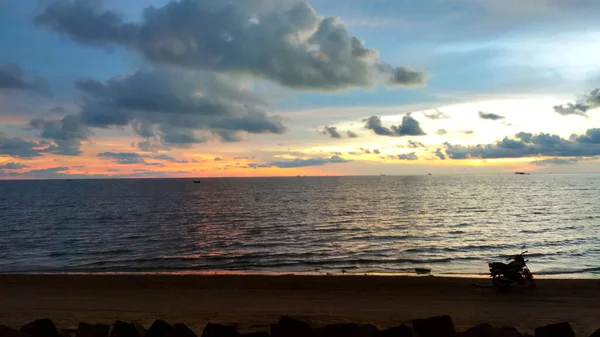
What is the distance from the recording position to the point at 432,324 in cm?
730

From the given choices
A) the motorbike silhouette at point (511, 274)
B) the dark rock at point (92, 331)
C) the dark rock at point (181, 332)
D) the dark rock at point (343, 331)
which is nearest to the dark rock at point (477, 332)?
the dark rock at point (343, 331)

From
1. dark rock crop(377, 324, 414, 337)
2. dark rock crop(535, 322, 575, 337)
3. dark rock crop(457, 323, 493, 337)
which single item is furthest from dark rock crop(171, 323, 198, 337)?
dark rock crop(535, 322, 575, 337)

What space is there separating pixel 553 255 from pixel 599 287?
1200cm

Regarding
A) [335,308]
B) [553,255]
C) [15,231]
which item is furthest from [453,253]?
[15,231]

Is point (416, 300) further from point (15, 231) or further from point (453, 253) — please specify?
point (15, 231)

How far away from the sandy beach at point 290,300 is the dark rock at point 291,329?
4.01 m

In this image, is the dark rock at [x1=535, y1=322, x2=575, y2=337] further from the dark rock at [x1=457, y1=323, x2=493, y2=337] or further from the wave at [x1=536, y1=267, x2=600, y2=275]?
the wave at [x1=536, y1=267, x2=600, y2=275]

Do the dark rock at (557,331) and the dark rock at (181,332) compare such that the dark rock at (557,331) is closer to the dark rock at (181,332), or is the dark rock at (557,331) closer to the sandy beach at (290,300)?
the sandy beach at (290,300)

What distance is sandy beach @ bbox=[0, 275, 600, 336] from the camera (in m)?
12.9

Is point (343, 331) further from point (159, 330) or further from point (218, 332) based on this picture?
point (159, 330)

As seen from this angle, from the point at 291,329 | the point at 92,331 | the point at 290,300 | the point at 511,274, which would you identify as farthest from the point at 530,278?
the point at 92,331

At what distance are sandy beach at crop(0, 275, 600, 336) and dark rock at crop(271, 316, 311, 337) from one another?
401cm

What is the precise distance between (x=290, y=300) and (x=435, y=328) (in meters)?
8.68

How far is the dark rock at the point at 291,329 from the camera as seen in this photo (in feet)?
23.4
